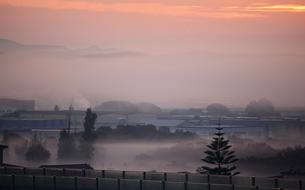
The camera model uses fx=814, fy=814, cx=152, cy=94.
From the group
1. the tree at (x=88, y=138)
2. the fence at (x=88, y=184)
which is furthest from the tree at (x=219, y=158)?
the fence at (x=88, y=184)

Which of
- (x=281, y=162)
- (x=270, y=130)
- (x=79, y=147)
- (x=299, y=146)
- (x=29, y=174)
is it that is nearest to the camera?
(x=29, y=174)

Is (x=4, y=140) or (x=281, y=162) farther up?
(x=4, y=140)

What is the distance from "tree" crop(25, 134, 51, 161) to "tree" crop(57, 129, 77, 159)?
671mm

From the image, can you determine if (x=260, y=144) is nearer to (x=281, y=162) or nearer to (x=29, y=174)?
(x=281, y=162)

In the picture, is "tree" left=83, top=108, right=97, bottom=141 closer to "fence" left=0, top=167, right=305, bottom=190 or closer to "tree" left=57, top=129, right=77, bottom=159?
"tree" left=57, top=129, right=77, bottom=159

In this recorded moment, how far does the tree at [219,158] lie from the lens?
33.0 metres

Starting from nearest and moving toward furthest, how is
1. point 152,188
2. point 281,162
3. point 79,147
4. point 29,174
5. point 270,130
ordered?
point 152,188, point 29,174, point 281,162, point 270,130, point 79,147

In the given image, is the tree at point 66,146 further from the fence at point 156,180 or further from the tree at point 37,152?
the fence at point 156,180

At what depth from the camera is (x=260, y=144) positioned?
3534 cm

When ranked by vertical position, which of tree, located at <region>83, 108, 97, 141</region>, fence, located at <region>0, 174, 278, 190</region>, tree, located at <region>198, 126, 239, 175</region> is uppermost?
tree, located at <region>83, 108, 97, 141</region>

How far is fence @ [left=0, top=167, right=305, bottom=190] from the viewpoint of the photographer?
58.6 ft

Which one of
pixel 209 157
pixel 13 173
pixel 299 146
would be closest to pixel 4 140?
pixel 209 157

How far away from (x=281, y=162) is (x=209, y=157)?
3.24 m

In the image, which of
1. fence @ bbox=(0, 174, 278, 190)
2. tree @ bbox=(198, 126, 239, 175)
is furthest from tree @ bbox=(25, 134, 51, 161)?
fence @ bbox=(0, 174, 278, 190)
